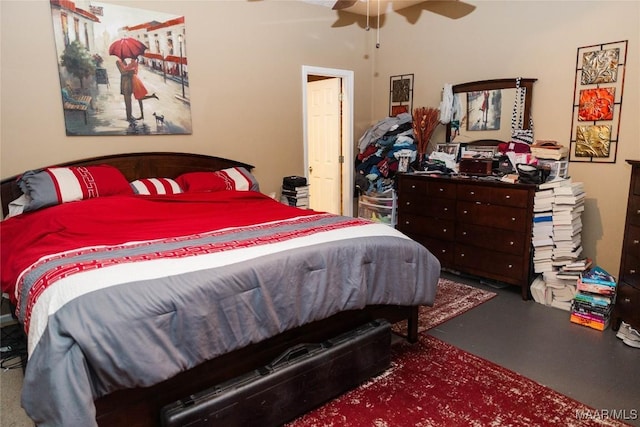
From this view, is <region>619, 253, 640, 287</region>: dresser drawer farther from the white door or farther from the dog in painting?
the dog in painting

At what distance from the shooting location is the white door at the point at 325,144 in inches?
206

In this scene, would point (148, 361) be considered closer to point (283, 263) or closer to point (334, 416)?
point (283, 263)

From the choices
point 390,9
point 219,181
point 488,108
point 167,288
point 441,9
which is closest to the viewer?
point 167,288

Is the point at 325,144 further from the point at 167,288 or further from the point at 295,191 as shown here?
the point at 167,288

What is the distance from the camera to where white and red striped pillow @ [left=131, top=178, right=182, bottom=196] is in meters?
3.34

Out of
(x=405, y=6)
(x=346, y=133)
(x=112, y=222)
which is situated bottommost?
(x=112, y=222)

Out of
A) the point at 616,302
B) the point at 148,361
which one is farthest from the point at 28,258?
the point at 616,302

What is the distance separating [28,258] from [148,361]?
1.05 m

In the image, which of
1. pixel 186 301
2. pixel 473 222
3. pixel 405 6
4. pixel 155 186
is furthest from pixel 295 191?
pixel 186 301

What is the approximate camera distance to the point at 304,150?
4773 millimetres

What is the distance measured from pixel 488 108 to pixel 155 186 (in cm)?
321

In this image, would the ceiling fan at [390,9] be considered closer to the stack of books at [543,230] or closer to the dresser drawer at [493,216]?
the dresser drawer at [493,216]

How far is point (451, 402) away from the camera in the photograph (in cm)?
214

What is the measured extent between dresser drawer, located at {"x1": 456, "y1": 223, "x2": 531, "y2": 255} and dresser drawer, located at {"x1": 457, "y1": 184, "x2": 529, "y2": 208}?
24 cm
